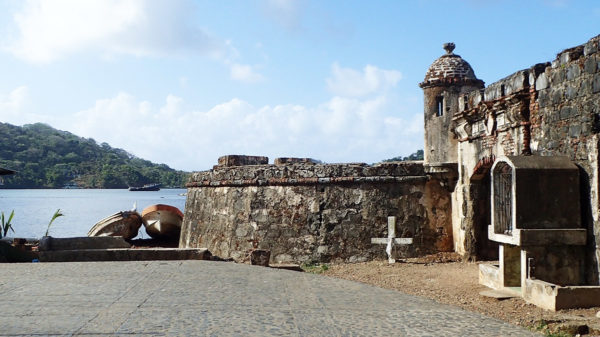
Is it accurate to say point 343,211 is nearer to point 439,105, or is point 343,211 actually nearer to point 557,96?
point 439,105

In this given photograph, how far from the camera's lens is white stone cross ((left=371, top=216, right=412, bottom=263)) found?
13.3 m

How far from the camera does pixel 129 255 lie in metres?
9.10

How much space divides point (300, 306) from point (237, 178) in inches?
399

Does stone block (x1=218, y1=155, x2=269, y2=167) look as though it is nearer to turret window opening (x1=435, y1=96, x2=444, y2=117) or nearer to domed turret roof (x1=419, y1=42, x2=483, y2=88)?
domed turret roof (x1=419, y1=42, x2=483, y2=88)

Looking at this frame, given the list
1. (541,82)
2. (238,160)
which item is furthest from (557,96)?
(238,160)

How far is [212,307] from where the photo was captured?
17.0ft

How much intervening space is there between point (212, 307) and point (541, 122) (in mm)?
6409

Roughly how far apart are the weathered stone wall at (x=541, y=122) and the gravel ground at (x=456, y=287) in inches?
38.2

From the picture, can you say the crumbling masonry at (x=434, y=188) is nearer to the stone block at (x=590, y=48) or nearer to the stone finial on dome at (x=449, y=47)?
the stone finial on dome at (x=449, y=47)

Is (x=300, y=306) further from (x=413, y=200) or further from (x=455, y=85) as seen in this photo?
(x=455, y=85)

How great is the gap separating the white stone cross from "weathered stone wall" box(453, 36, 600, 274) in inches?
53.2

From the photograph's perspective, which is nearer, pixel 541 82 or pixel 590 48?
pixel 590 48

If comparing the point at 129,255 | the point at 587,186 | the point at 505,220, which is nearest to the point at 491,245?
the point at 505,220

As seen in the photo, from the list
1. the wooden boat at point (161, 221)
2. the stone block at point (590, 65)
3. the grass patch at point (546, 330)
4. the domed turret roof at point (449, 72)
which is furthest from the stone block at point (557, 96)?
the wooden boat at point (161, 221)
